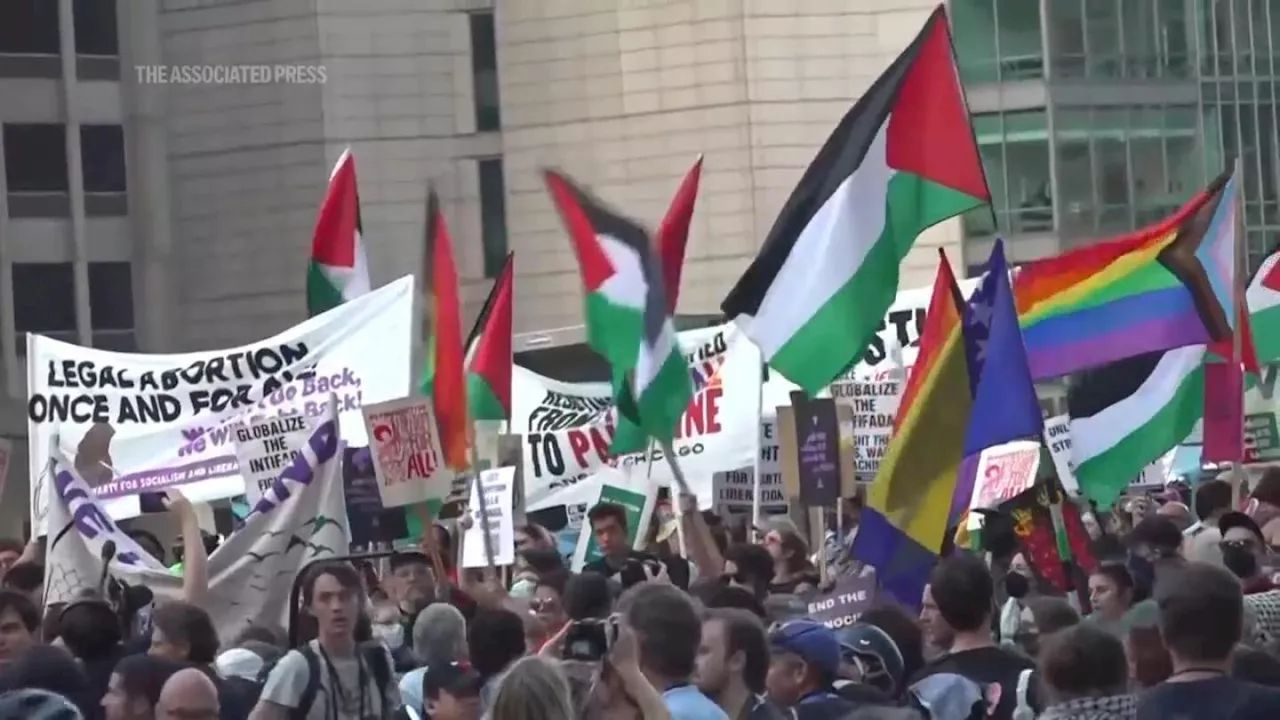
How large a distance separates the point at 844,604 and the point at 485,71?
41.0 meters

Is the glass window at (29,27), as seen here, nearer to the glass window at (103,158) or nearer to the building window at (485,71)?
the glass window at (103,158)

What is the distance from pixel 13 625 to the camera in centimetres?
1056

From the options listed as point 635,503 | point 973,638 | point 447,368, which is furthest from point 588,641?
point 635,503

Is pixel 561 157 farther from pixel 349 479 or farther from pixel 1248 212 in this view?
pixel 349 479

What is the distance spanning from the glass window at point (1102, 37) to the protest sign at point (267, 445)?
107ft

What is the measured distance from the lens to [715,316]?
47812 mm

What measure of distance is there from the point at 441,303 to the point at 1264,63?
116ft

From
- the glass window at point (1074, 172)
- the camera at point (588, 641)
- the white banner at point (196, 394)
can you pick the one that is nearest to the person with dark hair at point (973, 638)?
the camera at point (588, 641)

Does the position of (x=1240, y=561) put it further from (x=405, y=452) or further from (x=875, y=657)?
(x=405, y=452)

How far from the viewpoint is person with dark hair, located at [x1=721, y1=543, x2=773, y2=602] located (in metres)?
13.2

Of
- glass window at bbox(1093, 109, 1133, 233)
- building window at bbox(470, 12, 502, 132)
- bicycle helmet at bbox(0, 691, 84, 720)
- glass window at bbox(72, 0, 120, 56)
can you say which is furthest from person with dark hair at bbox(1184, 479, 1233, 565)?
glass window at bbox(72, 0, 120, 56)

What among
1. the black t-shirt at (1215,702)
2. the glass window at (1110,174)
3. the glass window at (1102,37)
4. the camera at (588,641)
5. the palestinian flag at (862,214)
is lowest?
the black t-shirt at (1215,702)

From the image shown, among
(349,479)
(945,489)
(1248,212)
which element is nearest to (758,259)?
(945,489)

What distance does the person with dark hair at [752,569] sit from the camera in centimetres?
1316
